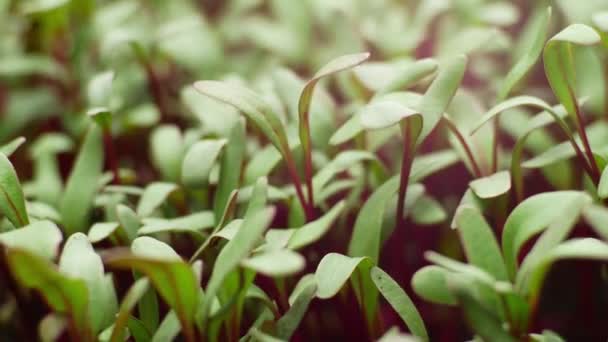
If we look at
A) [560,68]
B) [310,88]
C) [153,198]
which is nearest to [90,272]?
[153,198]

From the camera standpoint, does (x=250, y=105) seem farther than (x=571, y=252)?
Yes

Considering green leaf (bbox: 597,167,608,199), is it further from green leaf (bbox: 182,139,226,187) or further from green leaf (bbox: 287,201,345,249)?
green leaf (bbox: 182,139,226,187)

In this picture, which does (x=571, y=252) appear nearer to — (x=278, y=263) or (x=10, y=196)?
(x=278, y=263)

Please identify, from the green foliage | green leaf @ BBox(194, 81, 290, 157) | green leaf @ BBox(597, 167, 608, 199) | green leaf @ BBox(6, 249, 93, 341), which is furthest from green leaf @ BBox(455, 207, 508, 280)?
green leaf @ BBox(6, 249, 93, 341)

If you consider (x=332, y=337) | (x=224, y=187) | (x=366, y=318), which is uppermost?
(x=224, y=187)

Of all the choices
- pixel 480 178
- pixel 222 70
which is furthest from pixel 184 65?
pixel 480 178

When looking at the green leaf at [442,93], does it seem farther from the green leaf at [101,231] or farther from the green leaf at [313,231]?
the green leaf at [101,231]

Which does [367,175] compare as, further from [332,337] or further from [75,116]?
[75,116]
